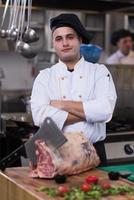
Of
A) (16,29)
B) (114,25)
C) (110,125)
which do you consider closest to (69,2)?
(16,29)

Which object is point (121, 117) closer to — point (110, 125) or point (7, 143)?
point (110, 125)

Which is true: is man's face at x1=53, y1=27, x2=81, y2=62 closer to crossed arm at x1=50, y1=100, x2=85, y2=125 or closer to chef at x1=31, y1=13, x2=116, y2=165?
chef at x1=31, y1=13, x2=116, y2=165

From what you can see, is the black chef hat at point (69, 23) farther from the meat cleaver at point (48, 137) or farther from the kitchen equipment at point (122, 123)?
the kitchen equipment at point (122, 123)

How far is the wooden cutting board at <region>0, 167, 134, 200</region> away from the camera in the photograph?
1298 millimetres

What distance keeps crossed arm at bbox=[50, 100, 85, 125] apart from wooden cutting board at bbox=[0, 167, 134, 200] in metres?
0.21

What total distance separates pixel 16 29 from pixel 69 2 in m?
0.56

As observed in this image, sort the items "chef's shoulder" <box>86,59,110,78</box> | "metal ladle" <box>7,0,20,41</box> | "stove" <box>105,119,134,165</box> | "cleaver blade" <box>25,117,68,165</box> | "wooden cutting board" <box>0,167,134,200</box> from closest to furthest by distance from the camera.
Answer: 1. "wooden cutting board" <box>0,167,134,200</box>
2. "cleaver blade" <box>25,117,68,165</box>
3. "chef's shoulder" <box>86,59,110,78</box>
4. "metal ladle" <box>7,0,20,41</box>
5. "stove" <box>105,119,134,165</box>

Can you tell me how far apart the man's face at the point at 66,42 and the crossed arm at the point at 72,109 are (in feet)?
0.62

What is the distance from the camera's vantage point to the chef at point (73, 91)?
5.50 feet

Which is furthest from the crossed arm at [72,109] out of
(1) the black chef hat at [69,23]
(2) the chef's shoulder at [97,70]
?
(1) the black chef hat at [69,23]

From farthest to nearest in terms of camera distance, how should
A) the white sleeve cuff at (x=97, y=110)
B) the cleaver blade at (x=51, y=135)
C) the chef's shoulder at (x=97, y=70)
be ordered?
the chef's shoulder at (x=97, y=70)
the white sleeve cuff at (x=97, y=110)
the cleaver blade at (x=51, y=135)

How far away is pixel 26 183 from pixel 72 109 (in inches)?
A: 14.8

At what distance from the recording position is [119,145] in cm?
246

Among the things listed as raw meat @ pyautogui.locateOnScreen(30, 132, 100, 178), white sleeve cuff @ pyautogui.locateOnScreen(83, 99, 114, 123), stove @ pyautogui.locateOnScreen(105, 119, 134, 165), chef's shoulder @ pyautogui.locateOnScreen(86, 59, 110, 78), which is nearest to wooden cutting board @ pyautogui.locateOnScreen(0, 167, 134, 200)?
raw meat @ pyautogui.locateOnScreen(30, 132, 100, 178)
